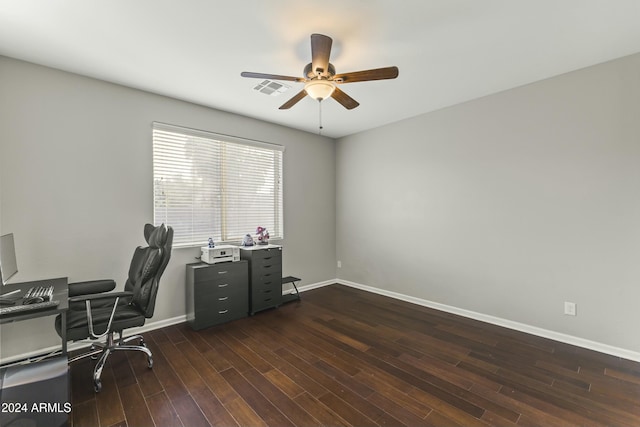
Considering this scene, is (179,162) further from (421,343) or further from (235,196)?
(421,343)

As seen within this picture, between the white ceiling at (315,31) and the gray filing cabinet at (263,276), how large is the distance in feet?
6.69

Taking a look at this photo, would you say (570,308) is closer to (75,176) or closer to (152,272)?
(152,272)

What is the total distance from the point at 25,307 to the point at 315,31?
2743 mm

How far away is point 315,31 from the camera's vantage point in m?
2.15

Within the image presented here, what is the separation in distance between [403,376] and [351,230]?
2945mm

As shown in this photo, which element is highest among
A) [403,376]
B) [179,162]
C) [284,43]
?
[284,43]

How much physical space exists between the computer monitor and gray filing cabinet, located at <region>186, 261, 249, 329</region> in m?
1.43

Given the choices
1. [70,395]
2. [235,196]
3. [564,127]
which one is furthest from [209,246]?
[564,127]

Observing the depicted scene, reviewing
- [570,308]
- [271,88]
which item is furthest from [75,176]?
[570,308]

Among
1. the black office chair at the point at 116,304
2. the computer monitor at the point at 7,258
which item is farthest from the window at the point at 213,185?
the computer monitor at the point at 7,258

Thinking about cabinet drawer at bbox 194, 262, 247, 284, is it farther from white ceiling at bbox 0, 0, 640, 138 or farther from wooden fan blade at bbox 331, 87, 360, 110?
wooden fan blade at bbox 331, 87, 360, 110

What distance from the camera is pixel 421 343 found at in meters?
2.88

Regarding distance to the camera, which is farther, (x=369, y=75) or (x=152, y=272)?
(x=152, y=272)

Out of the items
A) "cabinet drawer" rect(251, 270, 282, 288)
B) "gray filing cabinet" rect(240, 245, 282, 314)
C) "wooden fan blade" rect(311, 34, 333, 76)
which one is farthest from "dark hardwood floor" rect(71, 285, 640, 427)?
"wooden fan blade" rect(311, 34, 333, 76)
